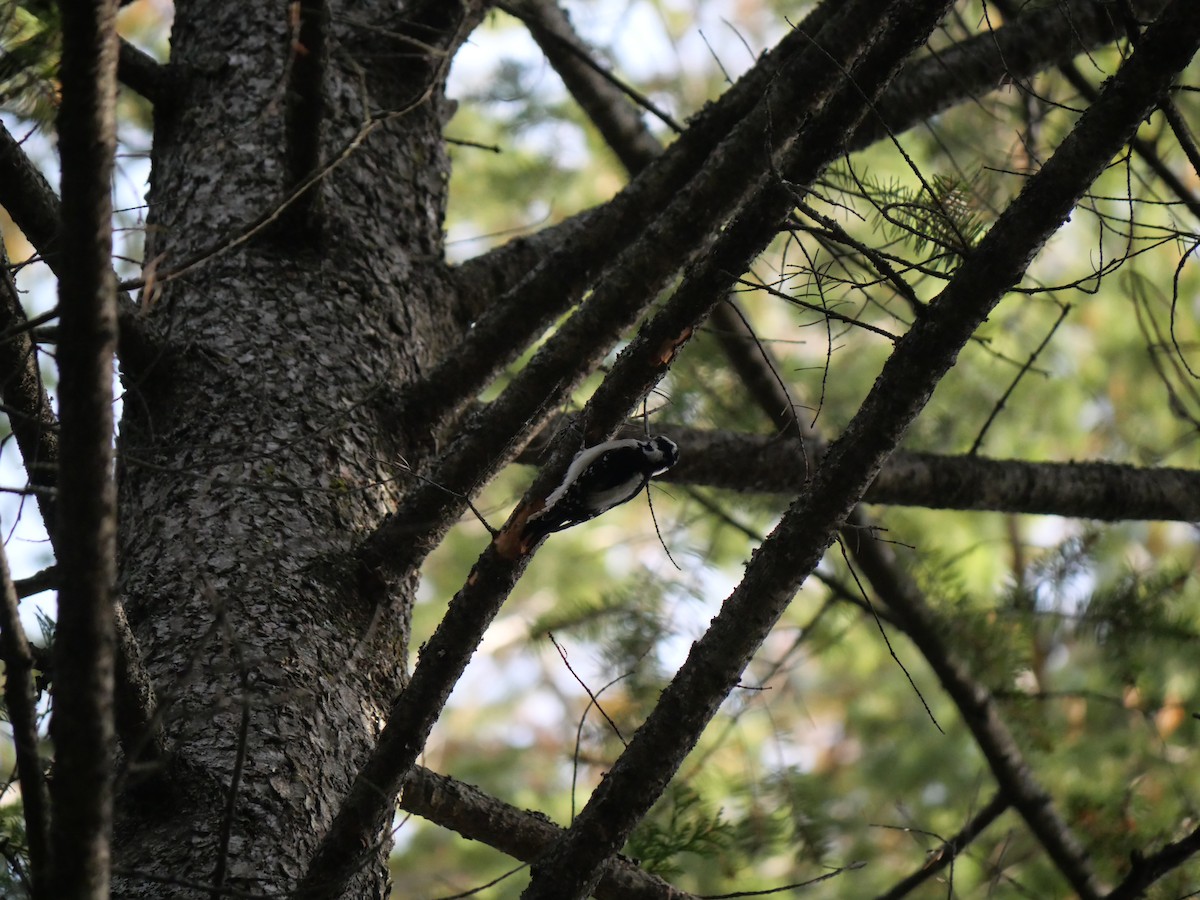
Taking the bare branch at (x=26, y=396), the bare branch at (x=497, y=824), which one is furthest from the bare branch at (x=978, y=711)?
the bare branch at (x=26, y=396)

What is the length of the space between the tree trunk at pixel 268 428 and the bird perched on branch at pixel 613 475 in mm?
351

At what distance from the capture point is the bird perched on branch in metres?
2.15

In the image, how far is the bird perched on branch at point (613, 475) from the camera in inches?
84.8

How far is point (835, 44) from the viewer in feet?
6.61

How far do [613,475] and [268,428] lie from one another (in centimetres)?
73

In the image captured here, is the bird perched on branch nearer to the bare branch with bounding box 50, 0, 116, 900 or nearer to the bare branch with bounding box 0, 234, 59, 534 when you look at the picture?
the bare branch with bounding box 0, 234, 59, 534

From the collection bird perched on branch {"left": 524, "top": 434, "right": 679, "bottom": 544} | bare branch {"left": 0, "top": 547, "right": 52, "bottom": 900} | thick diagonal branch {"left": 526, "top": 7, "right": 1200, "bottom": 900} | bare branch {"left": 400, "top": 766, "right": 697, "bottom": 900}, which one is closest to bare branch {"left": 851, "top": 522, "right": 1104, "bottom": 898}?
bird perched on branch {"left": 524, "top": 434, "right": 679, "bottom": 544}

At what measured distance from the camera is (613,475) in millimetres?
2432

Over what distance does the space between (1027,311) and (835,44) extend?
379 centimetres

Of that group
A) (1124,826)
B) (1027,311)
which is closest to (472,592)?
(1124,826)

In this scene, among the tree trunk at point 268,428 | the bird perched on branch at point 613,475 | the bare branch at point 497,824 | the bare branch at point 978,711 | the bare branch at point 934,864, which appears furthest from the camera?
the bare branch at point 978,711

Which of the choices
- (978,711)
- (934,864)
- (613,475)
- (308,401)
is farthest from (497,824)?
(978,711)

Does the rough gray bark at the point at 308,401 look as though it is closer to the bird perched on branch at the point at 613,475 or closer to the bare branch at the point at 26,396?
the bare branch at the point at 26,396

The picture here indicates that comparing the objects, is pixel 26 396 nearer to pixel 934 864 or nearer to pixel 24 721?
pixel 24 721
